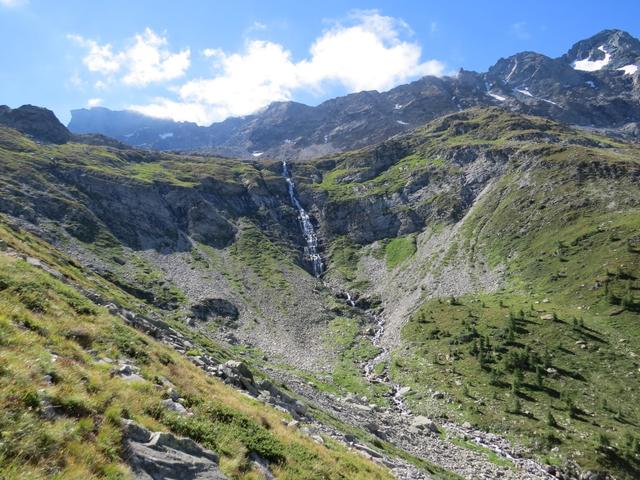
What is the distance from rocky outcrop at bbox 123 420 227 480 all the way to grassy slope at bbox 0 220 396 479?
1.35 feet

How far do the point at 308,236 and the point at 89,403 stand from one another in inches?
5454

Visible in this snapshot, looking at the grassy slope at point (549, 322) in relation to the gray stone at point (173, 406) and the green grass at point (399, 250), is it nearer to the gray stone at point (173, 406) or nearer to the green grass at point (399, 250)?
the green grass at point (399, 250)

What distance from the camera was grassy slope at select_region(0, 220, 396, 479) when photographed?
25.8 feet

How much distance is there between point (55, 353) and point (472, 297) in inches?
2996

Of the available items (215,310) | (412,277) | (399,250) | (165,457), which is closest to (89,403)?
(165,457)

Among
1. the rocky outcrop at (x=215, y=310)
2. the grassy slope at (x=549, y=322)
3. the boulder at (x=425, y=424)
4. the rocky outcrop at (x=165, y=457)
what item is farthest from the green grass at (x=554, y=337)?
the rocky outcrop at (x=165, y=457)

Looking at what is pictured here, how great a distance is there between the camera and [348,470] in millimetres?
16750

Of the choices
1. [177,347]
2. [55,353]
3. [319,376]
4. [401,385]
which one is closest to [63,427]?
A: [55,353]

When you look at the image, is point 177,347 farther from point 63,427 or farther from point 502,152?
point 502,152

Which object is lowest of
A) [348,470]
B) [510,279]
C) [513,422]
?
[513,422]

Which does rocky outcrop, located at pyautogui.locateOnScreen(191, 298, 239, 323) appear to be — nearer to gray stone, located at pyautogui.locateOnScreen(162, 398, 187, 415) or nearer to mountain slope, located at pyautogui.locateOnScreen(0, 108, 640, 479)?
mountain slope, located at pyautogui.locateOnScreen(0, 108, 640, 479)

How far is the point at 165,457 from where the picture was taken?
9.97 metres

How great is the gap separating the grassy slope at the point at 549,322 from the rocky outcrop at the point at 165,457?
3770cm

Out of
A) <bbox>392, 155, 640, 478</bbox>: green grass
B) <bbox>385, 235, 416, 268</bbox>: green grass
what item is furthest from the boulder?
<bbox>385, 235, 416, 268</bbox>: green grass
